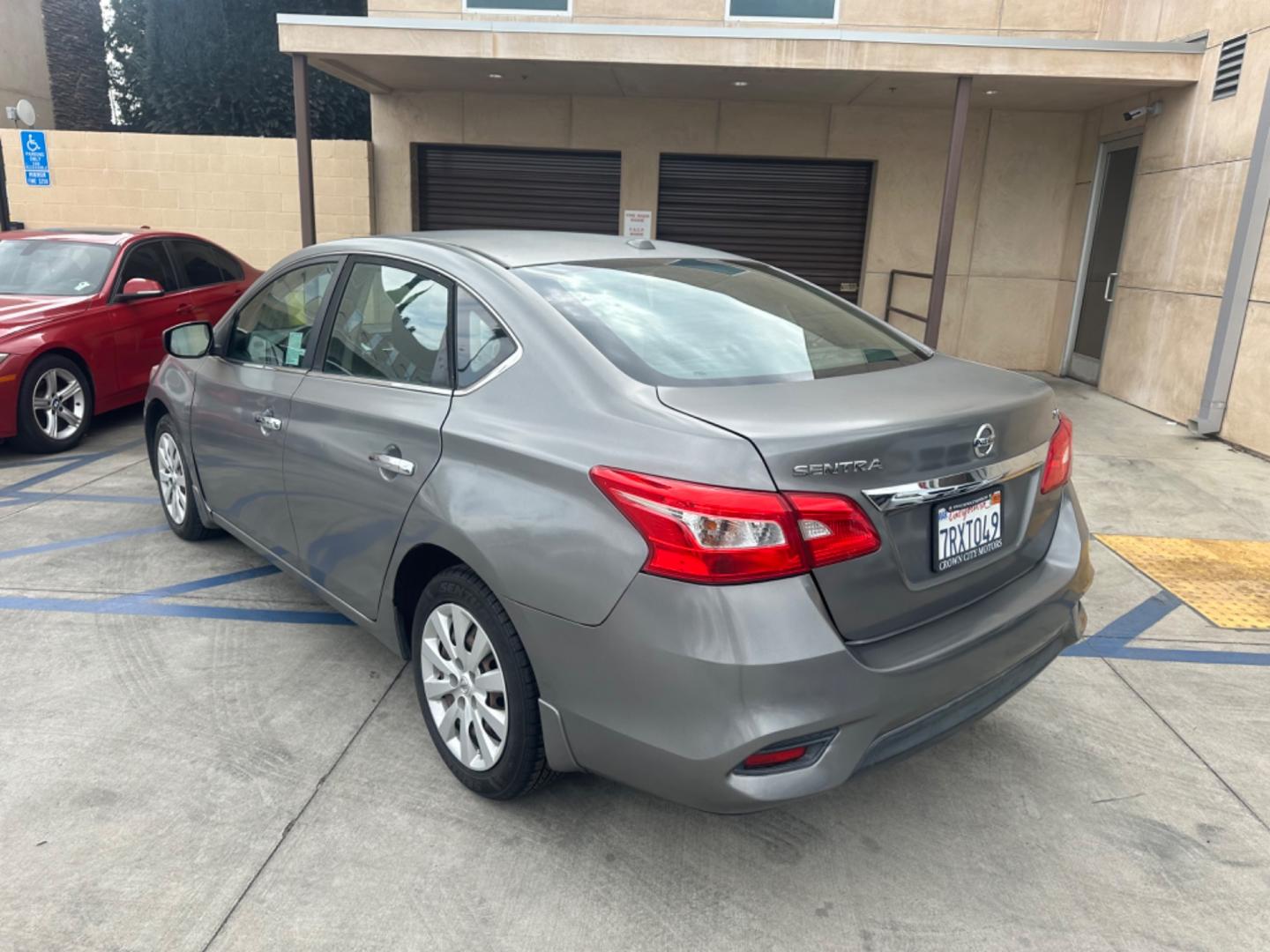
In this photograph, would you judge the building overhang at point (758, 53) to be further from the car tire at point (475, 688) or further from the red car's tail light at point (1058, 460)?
the car tire at point (475, 688)

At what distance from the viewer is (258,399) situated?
12.0 feet

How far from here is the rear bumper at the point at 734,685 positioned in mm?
2059

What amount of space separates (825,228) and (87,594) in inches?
360

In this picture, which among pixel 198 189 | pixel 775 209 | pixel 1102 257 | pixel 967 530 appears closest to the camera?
pixel 967 530

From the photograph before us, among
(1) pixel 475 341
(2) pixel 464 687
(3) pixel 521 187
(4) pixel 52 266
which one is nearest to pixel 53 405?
(4) pixel 52 266

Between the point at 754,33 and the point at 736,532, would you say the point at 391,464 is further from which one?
the point at 754,33

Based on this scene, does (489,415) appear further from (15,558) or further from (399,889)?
(15,558)

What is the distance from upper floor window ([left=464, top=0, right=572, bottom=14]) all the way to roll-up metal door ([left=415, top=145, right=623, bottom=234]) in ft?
4.90

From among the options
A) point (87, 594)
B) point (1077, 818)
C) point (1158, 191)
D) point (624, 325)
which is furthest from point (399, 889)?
point (1158, 191)

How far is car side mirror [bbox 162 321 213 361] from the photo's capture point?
4.07m

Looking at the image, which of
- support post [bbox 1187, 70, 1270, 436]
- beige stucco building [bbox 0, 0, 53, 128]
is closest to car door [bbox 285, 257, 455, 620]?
support post [bbox 1187, 70, 1270, 436]

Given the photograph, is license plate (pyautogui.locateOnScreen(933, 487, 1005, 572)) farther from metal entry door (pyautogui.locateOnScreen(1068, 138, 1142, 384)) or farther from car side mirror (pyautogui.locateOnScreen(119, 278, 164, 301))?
metal entry door (pyautogui.locateOnScreen(1068, 138, 1142, 384))

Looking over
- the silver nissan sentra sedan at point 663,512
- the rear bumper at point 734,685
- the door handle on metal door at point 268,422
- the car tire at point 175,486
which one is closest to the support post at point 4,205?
the car tire at point 175,486

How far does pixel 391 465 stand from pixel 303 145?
287 inches
